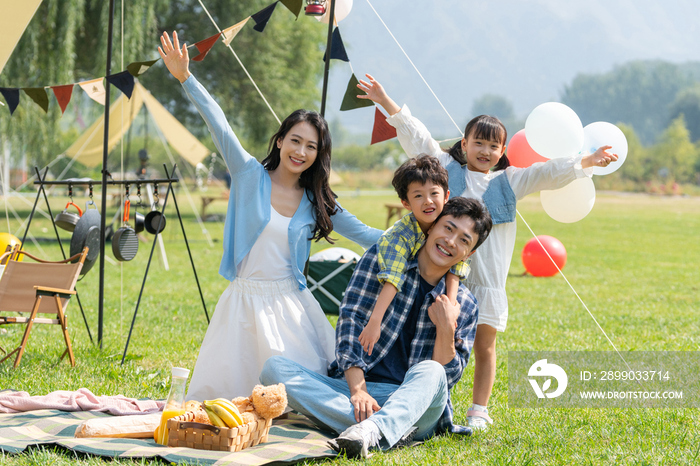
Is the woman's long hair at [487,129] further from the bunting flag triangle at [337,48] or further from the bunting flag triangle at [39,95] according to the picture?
the bunting flag triangle at [39,95]

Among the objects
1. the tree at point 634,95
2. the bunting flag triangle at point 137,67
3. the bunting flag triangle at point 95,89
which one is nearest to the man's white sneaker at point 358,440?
the bunting flag triangle at point 137,67

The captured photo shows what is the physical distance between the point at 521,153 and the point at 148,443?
239 centimetres

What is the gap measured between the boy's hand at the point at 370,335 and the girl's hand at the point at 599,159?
141cm

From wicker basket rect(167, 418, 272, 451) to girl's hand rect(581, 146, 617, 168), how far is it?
6.54 ft

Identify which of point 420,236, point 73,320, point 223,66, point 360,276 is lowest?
point 73,320

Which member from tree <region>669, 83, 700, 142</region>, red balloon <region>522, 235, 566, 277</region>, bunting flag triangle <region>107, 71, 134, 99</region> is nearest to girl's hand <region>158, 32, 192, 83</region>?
bunting flag triangle <region>107, 71, 134, 99</region>

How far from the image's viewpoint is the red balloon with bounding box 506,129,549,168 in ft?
11.7

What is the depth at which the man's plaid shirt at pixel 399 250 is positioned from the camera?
276cm

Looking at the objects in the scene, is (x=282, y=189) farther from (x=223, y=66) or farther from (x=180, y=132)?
(x=223, y=66)

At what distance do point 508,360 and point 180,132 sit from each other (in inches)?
367

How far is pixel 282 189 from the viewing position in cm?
326

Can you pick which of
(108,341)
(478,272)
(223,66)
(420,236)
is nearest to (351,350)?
(420,236)

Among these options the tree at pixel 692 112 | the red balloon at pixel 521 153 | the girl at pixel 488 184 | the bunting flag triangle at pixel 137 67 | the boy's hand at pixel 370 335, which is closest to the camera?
the boy's hand at pixel 370 335

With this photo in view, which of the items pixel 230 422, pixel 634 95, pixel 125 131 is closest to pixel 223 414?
pixel 230 422
